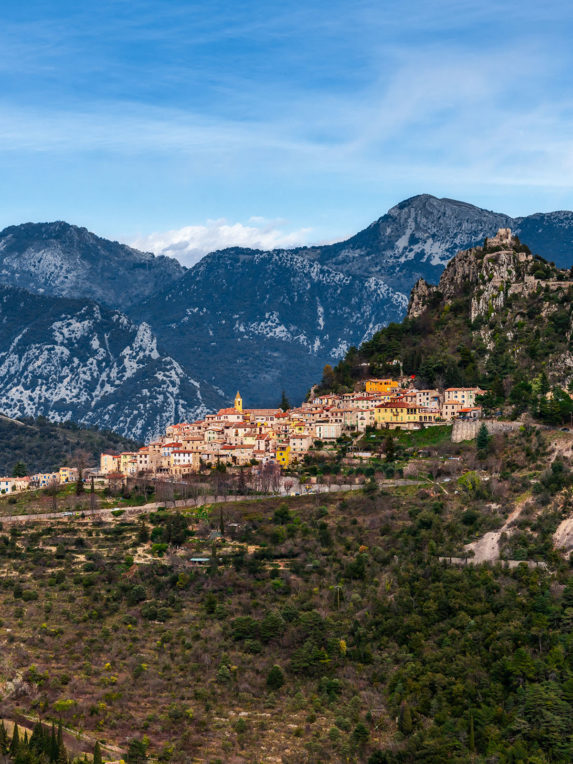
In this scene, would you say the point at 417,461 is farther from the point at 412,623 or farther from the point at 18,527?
the point at 18,527

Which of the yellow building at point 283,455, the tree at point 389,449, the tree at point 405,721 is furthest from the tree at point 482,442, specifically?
the tree at point 405,721

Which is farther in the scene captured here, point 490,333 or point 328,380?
point 328,380

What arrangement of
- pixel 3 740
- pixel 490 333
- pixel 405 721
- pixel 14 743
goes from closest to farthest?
1. pixel 14 743
2. pixel 3 740
3. pixel 405 721
4. pixel 490 333

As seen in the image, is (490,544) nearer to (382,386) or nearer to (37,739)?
(37,739)

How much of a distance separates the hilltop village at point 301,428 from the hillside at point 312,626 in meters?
13.1

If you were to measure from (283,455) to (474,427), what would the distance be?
2001 centimetres

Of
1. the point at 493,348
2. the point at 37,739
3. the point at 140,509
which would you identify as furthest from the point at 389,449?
the point at 37,739

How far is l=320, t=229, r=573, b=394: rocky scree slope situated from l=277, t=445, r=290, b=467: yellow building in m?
19.4

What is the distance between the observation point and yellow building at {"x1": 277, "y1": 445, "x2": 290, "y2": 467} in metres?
106

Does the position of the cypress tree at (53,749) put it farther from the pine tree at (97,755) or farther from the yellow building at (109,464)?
the yellow building at (109,464)

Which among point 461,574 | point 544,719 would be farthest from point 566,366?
point 544,719

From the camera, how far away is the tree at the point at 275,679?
64.2 meters

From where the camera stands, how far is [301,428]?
369 ft

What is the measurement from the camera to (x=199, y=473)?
106125 mm
